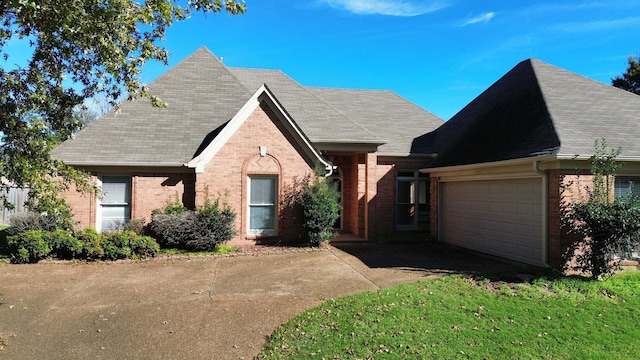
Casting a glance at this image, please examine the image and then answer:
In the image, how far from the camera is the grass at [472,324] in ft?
18.1

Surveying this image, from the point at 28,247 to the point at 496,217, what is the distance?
13.0m

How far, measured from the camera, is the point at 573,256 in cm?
941

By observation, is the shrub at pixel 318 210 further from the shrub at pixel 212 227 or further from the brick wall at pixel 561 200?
the brick wall at pixel 561 200

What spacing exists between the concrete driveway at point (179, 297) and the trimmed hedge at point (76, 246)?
0.37 m

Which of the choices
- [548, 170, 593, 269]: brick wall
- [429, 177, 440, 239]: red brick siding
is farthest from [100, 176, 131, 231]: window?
[548, 170, 593, 269]: brick wall

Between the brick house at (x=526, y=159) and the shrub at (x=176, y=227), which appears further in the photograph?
the shrub at (x=176, y=227)

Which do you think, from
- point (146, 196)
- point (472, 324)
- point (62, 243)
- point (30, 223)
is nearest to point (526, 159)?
point (472, 324)

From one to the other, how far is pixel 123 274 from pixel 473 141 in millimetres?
11459

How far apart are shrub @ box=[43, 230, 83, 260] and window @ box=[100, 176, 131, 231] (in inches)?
97.2

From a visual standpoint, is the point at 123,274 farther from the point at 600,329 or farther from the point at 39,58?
the point at 600,329

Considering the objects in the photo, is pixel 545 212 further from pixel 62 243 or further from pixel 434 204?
pixel 62 243

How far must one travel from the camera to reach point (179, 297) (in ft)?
25.5

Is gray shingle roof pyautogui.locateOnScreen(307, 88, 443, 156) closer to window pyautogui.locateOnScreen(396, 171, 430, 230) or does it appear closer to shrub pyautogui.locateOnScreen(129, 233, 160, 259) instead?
window pyautogui.locateOnScreen(396, 171, 430, 230)

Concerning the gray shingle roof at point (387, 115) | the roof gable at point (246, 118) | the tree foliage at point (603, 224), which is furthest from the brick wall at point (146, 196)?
the tree foliage at point (603, 224)
